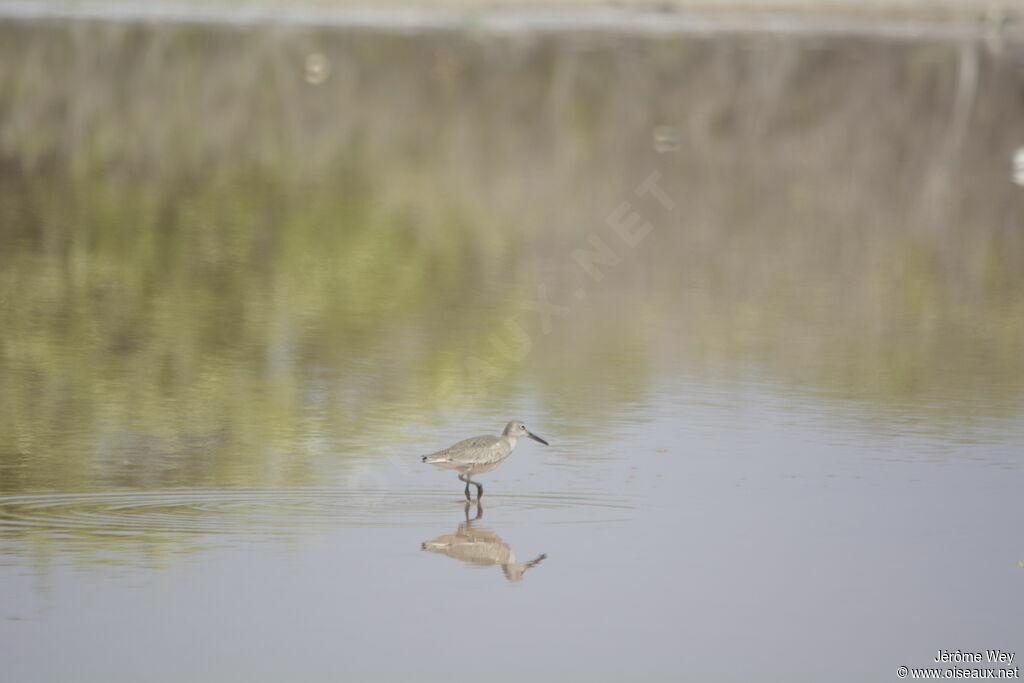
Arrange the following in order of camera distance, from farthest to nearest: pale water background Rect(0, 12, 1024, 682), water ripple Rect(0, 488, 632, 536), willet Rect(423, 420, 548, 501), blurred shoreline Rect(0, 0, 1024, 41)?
blurred shoreline Rect(0, 0, 1024, 41) < willet Rect(423, 420, 548, 501) < water ripple Rect(0, 488, 632, 536) < pale water background Rect(0, 12, 1024, 682)

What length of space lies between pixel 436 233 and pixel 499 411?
9.50 meters

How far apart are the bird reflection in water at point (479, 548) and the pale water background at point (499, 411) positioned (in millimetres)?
31

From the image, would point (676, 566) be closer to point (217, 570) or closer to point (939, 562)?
point (939, 562)

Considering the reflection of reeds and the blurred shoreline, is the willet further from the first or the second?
the blurred shoreline

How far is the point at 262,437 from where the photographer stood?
11.7 metres

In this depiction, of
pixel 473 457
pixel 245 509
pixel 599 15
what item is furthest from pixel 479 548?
pixel 599 15

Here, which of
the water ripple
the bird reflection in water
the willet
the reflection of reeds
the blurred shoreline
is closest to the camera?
the bird reflection in water

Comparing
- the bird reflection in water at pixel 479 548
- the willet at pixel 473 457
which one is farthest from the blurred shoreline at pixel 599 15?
the bird reflection in water at pixel 479 548

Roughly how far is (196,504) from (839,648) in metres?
3.41

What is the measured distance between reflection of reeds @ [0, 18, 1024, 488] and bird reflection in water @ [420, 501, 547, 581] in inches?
49.8

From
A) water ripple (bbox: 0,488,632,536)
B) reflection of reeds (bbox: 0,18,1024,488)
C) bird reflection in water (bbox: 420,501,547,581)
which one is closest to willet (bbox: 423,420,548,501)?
water ripple (bbox: 0,488,632,536)

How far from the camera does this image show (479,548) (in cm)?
948

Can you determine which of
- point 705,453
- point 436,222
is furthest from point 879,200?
point 705,453

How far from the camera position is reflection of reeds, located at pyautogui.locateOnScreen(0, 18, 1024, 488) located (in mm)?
13586
